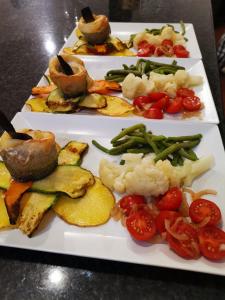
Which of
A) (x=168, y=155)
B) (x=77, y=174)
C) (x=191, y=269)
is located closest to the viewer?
(x=191, y=269)

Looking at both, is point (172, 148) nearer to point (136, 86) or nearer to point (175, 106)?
point (175, 106)

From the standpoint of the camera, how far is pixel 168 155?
1.47 meters

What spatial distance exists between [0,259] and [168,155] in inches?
32.6

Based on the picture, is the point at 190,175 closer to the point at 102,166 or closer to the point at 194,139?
the point at 194,139

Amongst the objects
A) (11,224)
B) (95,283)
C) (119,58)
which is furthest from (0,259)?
(119,58)

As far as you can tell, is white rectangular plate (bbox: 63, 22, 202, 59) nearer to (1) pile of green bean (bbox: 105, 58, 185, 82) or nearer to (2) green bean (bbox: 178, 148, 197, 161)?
(1) pile of green bean (bbox: 105, 58, 185, 82)

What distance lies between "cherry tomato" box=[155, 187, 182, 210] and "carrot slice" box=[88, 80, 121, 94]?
888 mm

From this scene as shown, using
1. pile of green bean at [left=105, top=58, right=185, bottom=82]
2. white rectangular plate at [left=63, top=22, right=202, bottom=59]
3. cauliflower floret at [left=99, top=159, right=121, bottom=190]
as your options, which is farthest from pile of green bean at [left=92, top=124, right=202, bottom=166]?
white rectangular plate at [left=63, top=22, right=202, bottom=59]

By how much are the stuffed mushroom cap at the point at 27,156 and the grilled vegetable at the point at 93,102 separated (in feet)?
1.83

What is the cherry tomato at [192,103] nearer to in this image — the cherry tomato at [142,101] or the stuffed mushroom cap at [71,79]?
the cherry tomato at [142,101]

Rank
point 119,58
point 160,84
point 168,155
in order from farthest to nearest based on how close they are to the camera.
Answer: point 119,58 < point 160,84 < point 168,155

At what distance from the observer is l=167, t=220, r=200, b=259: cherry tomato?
1.05 m

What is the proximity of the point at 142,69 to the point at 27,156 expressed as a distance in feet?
3.65

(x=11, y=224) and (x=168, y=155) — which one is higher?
(x=11, y=224)
